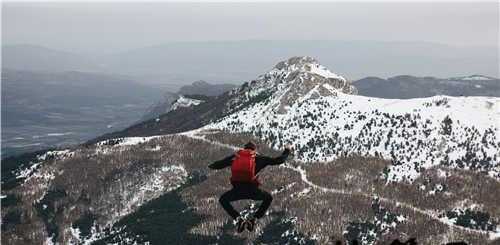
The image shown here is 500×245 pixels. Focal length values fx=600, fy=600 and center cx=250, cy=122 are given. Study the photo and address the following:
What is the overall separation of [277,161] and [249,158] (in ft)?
5.96

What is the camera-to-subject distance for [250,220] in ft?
124

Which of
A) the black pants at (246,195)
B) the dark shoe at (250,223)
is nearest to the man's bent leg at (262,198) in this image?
the black pants at (246,195)

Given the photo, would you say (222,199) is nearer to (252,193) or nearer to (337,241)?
(252,193)

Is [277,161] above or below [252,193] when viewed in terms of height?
above

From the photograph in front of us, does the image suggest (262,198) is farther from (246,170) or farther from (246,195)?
(246,170)

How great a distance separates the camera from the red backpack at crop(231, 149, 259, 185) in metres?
37.1

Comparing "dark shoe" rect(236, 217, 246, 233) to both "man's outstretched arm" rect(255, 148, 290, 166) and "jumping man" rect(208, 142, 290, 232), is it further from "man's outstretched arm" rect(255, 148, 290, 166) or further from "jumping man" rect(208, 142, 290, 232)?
"man's outstretched arm" rect(255, 148, 290, 166)

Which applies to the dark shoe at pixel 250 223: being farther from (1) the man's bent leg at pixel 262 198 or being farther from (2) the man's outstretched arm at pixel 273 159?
(2) the man's outstretched arm at pixel 273 159

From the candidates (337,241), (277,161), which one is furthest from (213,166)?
(337,241)

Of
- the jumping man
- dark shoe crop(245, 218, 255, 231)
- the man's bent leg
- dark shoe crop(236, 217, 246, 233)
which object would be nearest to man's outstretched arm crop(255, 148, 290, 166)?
the jumping man

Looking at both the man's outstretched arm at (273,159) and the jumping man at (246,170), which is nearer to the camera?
the man's outstretched arm at (273,159)

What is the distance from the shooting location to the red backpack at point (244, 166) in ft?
122

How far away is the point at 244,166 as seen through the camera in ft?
122

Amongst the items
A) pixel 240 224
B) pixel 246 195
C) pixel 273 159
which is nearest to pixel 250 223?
pixel 240 224
